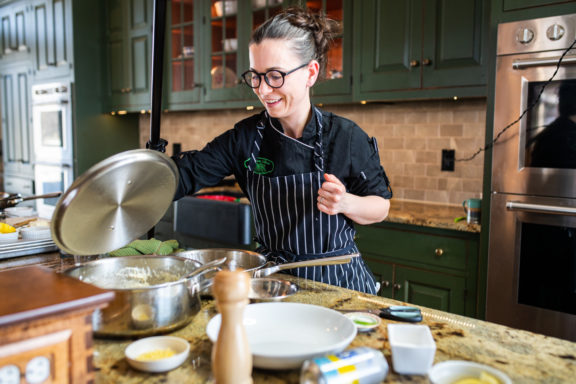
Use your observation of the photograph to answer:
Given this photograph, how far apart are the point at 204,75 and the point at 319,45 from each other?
253 cm

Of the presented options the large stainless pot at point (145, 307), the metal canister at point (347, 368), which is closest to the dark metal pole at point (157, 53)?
the large stainless pot at point (145, 307)

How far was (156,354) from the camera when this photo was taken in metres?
0.88

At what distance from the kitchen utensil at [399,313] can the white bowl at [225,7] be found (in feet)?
10.1

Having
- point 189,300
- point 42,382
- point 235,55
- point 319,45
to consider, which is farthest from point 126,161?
point 235,55

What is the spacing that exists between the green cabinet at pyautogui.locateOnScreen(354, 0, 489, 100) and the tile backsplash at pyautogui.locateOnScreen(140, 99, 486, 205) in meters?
0.35

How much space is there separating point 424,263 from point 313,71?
1399 millimetres

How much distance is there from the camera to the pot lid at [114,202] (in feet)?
3.07

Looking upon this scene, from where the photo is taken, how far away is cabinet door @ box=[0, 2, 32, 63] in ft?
16.5

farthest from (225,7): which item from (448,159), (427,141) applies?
(448,159)

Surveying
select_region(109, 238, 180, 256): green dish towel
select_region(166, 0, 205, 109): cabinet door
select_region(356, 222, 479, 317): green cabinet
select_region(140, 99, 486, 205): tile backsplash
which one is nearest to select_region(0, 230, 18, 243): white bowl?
select_region(109, 238, 180, 256): green dish towel

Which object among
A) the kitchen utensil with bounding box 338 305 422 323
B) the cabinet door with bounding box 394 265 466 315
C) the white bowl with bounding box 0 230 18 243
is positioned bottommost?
the cabinet door with bounding box 394 265 466 315

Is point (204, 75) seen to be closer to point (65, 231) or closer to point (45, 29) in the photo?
point (45, 29)

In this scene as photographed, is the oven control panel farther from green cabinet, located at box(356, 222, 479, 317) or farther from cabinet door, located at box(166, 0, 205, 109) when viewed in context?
cabinet door, located at box(166, 0, 205, 109)

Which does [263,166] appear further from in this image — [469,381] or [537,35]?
[537,35]
